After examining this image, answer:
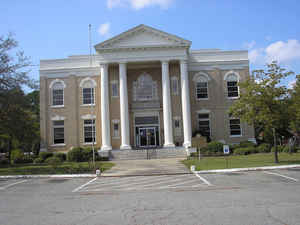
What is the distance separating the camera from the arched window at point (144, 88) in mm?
35094

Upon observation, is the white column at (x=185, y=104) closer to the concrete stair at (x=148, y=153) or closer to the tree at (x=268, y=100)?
the concrete stair at (x=148, y=153)

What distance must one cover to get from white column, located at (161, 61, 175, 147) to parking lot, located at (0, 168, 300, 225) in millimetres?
16870

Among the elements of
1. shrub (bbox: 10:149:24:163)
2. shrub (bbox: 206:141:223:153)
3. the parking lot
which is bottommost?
the parking lot

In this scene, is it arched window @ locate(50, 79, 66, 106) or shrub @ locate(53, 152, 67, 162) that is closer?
shrub @ locate(53, 152, 67, 162)

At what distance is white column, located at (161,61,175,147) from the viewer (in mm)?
31688

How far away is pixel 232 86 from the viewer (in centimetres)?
3544

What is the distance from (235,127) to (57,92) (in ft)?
66.7

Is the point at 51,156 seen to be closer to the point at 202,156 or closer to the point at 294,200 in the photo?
the point at 202,156

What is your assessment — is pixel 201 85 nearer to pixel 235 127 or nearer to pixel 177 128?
pixel 177 128

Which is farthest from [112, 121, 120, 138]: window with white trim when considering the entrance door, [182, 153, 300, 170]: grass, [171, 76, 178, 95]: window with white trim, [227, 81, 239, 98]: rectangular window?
[227, 81, 239, 98]: rectangular window

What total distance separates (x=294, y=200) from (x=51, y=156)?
87.0ft

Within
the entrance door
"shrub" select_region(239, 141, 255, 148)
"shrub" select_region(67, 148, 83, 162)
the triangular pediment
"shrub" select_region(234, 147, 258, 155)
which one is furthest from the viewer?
the entrance door

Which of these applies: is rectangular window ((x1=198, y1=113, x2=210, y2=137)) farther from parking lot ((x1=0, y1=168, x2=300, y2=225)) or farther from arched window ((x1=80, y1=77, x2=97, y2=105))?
parking lot ((x1=0, y1=168, x2=300, y2=225))

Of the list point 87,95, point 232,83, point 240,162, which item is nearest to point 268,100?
point 240,162
